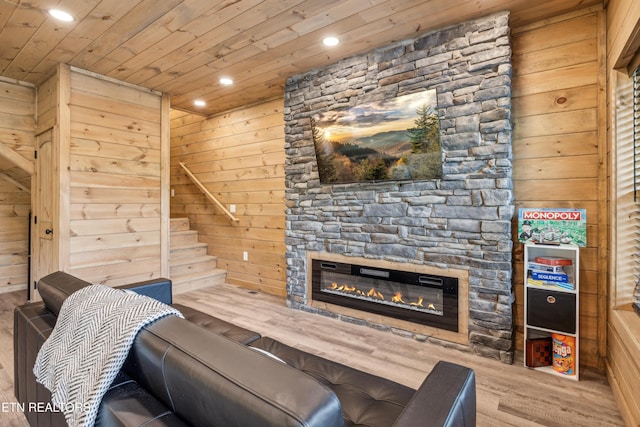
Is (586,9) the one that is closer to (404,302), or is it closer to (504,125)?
(504,125)

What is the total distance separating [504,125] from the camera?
233 centimetres

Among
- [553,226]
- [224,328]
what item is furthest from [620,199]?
[224,328]

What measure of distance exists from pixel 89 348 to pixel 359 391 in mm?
1017

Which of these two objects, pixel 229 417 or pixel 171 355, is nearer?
pixel 229 417

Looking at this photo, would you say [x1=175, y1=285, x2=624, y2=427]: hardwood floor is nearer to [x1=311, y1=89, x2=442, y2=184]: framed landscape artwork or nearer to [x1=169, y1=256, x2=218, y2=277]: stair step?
[x1=169, y1=256, x2=218, y2=277]: stair step

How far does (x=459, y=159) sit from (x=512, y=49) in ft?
3.19

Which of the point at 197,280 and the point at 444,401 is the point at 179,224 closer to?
the point at 197,280

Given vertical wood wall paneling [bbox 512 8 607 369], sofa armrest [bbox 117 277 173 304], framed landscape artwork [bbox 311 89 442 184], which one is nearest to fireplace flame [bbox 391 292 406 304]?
vertical wood wall paneling [bbox 512 8 607 369]

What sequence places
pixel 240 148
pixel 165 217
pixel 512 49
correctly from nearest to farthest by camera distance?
pixel 512 49, pixel 165 217, pixel 240 148

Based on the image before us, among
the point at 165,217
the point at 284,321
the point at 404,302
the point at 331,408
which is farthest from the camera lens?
the point at 165,217

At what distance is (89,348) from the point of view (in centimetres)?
101

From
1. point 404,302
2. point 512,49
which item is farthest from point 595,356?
point 512,49

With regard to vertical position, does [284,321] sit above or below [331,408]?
below

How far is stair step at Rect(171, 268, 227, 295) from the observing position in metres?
4.22
